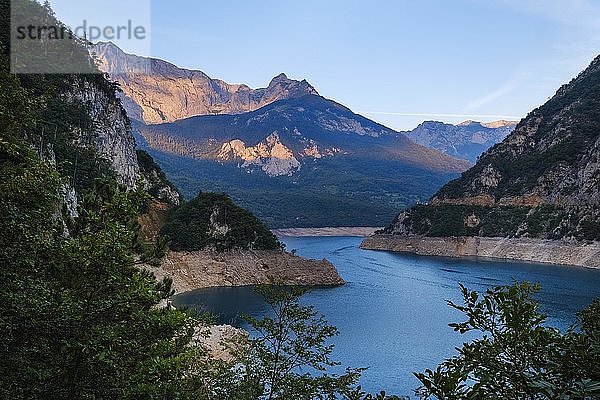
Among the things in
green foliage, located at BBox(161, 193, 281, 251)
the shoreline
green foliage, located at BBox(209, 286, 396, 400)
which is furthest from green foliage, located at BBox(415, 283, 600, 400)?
the shoreline

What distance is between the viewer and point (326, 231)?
13925 cm

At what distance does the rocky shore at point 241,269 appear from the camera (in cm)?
5491

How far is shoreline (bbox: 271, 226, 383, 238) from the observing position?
436ft

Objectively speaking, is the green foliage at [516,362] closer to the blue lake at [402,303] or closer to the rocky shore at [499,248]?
the blue lake at [402,303]

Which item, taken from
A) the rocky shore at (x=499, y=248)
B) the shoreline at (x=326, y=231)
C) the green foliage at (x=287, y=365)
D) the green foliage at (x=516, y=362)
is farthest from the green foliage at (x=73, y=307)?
the shoreline at (x=326, y=231)

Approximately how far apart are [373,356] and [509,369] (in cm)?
2777

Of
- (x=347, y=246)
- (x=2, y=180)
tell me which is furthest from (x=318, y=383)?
(x=347, y=246)

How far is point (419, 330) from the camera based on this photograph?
3862cm

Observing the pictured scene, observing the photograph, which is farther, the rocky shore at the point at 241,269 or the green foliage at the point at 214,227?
the green foliage at the point at 214,227

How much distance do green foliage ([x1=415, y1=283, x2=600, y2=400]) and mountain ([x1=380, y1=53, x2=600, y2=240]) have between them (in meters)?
78.8

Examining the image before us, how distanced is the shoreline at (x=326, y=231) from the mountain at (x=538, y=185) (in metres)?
26.7

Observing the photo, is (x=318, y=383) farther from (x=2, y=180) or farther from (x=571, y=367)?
(x=571, y=367)

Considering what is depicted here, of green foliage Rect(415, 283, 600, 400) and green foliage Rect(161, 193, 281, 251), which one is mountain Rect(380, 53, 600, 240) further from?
green foliage Rect(415, 283, 600, 400)

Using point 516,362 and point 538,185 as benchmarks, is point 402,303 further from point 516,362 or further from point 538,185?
point 538,185
